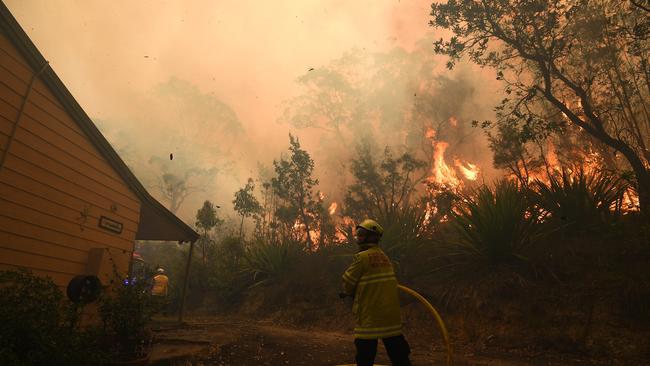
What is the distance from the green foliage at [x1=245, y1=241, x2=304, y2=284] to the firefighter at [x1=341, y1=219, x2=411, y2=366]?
10299 millimetres

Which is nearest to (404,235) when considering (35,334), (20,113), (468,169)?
(35,334)

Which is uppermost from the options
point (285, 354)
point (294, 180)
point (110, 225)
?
point (294, 180)

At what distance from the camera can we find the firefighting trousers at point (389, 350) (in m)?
2.67

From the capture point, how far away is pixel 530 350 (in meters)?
5.32

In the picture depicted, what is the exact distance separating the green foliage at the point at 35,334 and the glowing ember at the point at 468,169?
107 ft

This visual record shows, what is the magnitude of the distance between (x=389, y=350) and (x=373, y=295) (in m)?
0.45

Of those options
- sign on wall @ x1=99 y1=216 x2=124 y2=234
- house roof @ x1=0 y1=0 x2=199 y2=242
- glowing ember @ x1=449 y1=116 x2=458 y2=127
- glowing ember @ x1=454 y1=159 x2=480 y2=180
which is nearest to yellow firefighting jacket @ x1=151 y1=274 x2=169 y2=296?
house roof @ x1=0 y1=0 x2=199 y2=242

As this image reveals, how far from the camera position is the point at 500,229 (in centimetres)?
702

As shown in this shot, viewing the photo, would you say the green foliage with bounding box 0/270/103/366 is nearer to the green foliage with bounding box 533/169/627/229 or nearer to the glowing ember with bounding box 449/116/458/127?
the green foliage with bounding box 533/169/627/229

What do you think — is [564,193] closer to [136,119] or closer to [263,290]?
[263,290]

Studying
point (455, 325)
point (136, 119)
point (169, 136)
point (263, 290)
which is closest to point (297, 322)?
point (263, 290)

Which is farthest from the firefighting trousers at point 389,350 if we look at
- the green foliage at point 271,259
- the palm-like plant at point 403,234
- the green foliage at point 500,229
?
the green foliage at point 271,259

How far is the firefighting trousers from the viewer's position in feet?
8.76

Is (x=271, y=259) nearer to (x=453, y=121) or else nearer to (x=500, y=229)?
(x=500, y=229)
